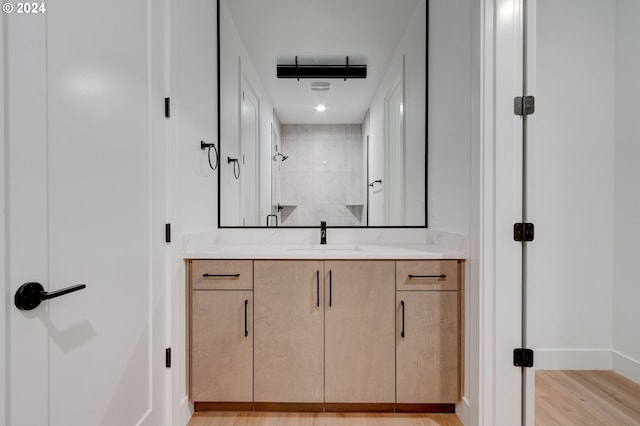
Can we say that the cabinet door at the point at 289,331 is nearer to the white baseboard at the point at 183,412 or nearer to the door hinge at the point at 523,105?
the white baseboard at the point at 183,412

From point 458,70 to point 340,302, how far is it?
1436 millimetres

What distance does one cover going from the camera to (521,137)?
1.52 metres

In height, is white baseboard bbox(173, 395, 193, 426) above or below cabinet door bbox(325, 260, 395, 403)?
below

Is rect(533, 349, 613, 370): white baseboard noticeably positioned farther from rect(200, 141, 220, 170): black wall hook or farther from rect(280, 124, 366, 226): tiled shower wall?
rect(200, 141, 220, 170): black wall hook

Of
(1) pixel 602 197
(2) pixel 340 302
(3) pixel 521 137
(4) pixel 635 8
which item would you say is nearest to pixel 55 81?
(2) pixel 340 302

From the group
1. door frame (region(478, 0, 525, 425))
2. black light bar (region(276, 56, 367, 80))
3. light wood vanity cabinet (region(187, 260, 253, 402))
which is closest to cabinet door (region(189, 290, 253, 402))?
light wood vanity cabinet (region(187, 260, 253, 402))

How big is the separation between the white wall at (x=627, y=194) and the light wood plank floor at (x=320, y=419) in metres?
1.36

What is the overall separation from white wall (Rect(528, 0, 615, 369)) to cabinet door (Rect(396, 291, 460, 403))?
38.0 inches

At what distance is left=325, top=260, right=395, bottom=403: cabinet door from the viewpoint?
1.78 meters

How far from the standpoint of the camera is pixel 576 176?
227 centimetres

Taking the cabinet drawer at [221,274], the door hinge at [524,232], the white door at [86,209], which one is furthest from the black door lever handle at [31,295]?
the door hinge at [524,232]

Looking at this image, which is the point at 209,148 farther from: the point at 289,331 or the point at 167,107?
the point at 289,331

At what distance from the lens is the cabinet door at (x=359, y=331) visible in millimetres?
1780

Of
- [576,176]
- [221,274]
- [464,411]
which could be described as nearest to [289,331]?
[221,274]
